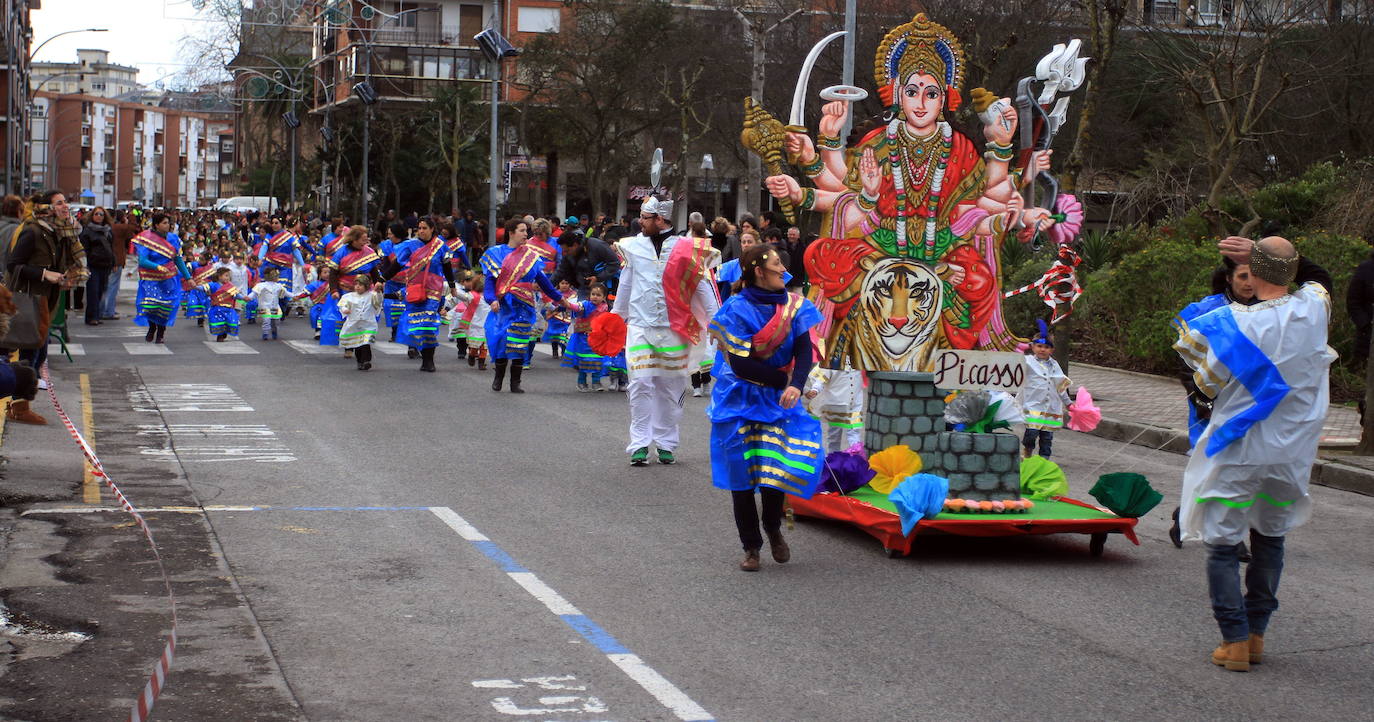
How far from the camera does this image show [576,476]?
1177 cm

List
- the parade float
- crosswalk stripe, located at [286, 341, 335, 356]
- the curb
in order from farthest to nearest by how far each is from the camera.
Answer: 1. crosswalk stripe, located at [286, 341, 335, 356]
2. the curb
3. the parade float

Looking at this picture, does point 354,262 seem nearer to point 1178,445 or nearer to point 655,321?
point 655,321

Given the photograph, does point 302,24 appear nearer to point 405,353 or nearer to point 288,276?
point 288,276

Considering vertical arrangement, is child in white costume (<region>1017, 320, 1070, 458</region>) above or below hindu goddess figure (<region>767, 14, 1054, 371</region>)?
below

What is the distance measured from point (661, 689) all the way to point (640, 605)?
56.5 inches

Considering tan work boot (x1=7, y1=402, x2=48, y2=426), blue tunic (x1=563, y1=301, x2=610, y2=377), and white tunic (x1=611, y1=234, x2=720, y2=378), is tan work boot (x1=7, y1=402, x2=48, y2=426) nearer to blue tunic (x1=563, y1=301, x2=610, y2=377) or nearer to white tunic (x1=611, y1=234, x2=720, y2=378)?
white tunic (x1=611, y1=234, x2=720, y2=378)

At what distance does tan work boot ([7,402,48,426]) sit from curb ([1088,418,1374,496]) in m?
9.16

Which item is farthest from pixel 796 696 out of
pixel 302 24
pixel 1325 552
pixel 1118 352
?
pixel 302 24

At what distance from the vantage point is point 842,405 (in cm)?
1105

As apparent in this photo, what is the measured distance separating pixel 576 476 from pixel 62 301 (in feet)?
29.6

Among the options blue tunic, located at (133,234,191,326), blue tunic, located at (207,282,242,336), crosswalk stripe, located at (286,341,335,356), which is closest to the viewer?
crosswalk stripe, located at (286,341,335,356)

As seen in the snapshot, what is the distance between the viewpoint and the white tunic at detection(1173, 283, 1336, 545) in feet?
21.9

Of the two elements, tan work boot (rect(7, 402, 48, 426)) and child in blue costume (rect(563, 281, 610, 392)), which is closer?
tan work boot (rect(7, 402, 48, 426))

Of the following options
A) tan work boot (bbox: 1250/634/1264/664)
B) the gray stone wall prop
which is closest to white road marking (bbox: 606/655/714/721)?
tan work boot (bbox: 1250/634/1264/664)
